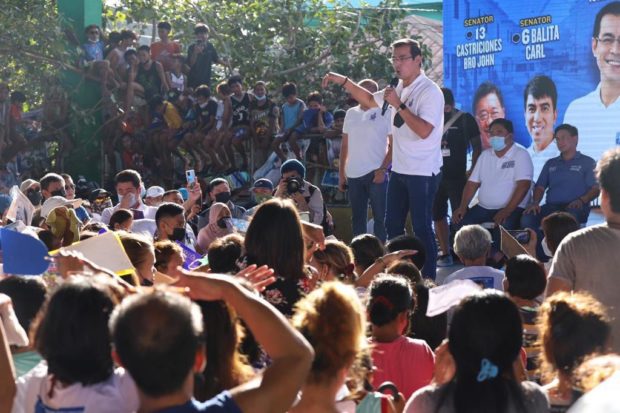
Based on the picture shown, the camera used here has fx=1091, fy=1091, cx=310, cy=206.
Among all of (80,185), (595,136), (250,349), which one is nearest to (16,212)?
(250,349)

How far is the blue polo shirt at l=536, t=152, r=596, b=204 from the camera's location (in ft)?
35.4

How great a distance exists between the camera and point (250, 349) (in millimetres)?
3951

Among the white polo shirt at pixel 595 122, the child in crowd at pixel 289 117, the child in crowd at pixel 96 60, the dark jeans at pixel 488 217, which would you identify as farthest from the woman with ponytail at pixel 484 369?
the child in crowd at pixel 96 60

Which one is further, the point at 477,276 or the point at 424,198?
the point at 424,198

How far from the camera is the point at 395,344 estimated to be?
4.62 metres

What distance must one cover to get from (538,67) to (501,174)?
1335 mm

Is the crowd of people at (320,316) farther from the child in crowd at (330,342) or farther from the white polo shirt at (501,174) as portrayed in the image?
the white polo shirt at (501,174)

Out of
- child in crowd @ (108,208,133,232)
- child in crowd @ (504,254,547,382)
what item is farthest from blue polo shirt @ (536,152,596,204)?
child in crowd @ (504,254,547,382)

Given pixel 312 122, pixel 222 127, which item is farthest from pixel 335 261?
pixel 222 127

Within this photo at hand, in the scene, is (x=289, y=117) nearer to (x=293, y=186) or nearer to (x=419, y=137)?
(x=293, y=186)

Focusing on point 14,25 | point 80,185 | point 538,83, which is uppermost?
point 14,25

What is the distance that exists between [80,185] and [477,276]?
33.6ft

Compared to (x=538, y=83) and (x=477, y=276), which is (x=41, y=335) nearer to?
(x=477, y=276)

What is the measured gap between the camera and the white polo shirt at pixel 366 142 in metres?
10.3
